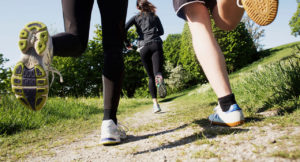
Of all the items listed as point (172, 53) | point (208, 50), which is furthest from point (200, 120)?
point (172, 53)

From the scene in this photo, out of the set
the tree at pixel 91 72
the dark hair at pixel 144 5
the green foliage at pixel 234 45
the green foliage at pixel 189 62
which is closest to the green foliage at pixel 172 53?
the green foliage at pixel 189 62

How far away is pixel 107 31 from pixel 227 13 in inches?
45.4

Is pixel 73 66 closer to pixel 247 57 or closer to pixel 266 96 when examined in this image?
pixel 247 57

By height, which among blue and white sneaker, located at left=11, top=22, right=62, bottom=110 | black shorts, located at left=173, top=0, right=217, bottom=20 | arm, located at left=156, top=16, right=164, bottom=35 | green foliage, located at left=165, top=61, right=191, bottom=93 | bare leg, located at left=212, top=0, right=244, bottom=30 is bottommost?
green foliage, located at left=165, top=61, right=191, bottom=93

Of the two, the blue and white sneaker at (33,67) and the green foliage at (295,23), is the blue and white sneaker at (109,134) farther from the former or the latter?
the green foliage at (295,23)

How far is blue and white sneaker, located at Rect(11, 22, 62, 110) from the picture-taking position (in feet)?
3.89

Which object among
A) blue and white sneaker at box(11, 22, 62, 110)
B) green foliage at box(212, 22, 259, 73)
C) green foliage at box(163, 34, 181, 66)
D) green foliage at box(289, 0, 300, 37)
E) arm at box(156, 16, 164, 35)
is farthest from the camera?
green foliage at box(289, 0, 300, 37)

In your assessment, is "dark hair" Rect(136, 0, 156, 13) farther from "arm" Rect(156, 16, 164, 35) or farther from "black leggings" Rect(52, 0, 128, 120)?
"black leggings" Rect(52, 0, 128, 120)

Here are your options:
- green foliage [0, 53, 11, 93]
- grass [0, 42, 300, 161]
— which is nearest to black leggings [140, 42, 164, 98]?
grass [0, 42, 300, 161]

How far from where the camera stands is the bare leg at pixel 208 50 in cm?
162

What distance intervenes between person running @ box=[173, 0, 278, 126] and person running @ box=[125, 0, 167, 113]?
8.03ft

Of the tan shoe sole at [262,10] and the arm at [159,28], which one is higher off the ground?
the arm at [159,28]

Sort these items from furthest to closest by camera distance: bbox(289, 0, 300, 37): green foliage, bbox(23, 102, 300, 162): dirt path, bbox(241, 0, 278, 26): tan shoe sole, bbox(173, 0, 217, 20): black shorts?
bbox(289, 0, 300, 37): green foliage < bbox(173, 0, 217, 20): black shorts < bbox(241, 0, 278, 26): tan shoe sole < bbox(23, 102, 300, 162): dirt path

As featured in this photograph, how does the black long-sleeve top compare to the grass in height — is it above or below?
above
